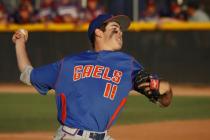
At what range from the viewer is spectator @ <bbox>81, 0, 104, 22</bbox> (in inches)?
629

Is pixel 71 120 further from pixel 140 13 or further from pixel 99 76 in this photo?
pixel 140 13

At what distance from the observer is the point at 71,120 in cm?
381

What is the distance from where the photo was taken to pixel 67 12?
1628 centimetres

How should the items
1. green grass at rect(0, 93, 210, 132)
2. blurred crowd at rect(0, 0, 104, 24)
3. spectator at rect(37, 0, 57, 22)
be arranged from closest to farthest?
green grass at rect(0, 93, 210, 132) < blurred crowd at rect(0, 0, 104, 24) < spectator at rect(37, 0, 57, 22)

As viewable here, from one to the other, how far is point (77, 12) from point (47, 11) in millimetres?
781

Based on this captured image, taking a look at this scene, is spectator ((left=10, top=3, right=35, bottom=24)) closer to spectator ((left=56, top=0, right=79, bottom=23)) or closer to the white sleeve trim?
spectator ((left=56, top=0, right=79, bottom=23))

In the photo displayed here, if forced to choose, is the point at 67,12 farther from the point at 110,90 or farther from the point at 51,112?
the point at 110,90

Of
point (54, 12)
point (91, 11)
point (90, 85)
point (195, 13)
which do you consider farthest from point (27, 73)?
point (195, 13)

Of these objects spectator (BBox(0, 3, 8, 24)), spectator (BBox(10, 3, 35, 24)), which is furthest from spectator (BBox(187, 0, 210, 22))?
spectator (BBox(0, 3, 8, 24))

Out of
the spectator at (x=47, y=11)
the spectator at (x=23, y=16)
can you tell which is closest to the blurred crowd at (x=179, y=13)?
the spectator at (x=47, y=11)

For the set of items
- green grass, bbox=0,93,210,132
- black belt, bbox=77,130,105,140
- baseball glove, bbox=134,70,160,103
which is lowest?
green grass, bbox=0,93,210,132

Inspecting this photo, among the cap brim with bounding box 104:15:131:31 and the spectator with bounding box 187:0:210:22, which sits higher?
the cap brim with bounding box 104:15:131:31

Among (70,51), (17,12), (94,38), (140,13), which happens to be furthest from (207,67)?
(94,38)

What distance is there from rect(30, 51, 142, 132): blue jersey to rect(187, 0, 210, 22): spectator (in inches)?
498
